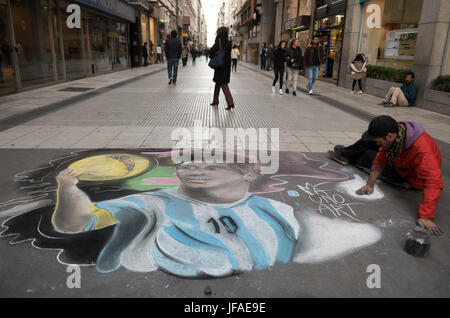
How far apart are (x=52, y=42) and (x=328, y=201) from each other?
13804mm

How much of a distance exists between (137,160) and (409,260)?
3.70m

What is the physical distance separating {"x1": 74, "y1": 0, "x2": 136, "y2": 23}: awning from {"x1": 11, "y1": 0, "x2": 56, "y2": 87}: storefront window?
3.20 metres

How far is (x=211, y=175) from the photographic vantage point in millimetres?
4449

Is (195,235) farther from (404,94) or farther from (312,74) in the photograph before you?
(312,74)

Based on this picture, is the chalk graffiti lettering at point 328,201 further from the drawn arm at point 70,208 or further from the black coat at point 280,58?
the black coat at point 280,58

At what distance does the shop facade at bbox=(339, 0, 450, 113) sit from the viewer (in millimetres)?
9719

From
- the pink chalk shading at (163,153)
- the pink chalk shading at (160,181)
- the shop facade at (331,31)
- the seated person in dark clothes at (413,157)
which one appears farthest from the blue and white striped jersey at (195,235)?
the shop facade at (331,31)

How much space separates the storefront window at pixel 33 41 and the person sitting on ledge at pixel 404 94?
38.9 ft

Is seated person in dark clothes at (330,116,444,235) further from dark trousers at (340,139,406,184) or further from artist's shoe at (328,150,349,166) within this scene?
artist's shoe at (328,150,349,166)

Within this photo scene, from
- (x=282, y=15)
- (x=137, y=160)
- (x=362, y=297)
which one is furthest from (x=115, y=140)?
(x=282, y=15)

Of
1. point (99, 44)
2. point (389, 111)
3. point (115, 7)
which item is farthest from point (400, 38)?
point (115, 7)

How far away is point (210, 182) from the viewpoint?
421 cm

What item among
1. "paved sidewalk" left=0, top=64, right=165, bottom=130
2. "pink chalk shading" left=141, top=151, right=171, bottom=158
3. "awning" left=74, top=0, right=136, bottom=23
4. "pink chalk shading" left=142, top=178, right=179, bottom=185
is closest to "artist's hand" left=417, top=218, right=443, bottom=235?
"pink chalk shading" left=142, top=178, right=179, bottom=185
